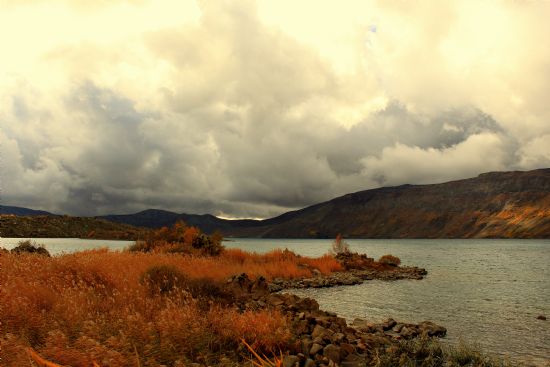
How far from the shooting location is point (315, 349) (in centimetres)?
1116

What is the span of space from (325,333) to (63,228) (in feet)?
582

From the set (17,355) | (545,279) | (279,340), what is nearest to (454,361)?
(279,340)

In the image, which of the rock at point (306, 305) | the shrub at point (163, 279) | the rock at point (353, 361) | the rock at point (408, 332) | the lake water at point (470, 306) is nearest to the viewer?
the rock at point (353, 361)

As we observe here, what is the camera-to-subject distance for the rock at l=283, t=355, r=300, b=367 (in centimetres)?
991

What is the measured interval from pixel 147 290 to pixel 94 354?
600 cm

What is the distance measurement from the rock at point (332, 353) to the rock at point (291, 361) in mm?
1285

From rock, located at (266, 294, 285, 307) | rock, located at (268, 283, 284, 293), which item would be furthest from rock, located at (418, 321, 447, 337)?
rock, located at (268, 283, 284, 293)

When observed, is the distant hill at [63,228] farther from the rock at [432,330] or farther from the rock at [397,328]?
the rock at [432,330]

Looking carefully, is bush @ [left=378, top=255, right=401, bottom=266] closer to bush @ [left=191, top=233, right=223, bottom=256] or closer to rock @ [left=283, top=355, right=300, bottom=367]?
bush @ [left=191, top=233, right=223, bottom=256]

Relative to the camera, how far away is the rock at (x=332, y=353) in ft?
36.0

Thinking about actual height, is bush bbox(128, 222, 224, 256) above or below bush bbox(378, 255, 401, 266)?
above

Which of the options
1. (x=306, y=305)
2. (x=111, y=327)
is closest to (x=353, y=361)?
(x=306, y=305)

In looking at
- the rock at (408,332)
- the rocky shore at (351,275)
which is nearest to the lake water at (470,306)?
the rock at (408,332)

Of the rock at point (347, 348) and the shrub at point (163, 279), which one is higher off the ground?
the shrub at point (163, 279)
